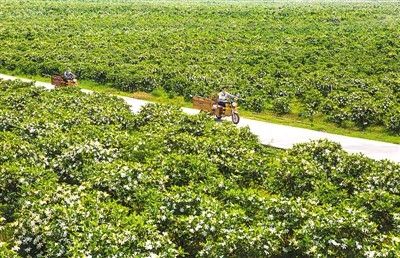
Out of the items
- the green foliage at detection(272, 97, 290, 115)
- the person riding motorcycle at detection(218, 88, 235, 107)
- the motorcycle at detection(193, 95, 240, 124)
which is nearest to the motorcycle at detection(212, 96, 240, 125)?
the motorcycle at detection(193, 95, 240, 124)

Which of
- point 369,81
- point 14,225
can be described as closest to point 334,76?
point 369,81

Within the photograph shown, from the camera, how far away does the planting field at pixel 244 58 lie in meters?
37.4

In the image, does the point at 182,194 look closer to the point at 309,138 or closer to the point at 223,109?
the point at 309,138

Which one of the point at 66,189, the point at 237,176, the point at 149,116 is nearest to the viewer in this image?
the point at 66,189

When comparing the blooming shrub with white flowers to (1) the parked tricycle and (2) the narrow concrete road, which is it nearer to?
(2) the narrow concrete road

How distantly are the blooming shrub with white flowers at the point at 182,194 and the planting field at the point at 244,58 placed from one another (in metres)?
14.3

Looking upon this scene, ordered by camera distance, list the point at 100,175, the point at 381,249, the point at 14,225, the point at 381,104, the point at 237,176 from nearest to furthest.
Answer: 1. the point at 381,249
2. the point at 14,225
3. the point at 100,175
4. the point at 237,176
5. the point at 381,104

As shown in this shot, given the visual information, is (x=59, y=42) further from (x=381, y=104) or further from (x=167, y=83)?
(x=381, y=104)

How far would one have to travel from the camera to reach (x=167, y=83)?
42.9 metres

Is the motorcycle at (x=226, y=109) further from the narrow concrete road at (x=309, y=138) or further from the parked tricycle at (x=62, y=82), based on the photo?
the parked tricycle at (x=62, y=82)

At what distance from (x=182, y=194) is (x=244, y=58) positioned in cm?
3711

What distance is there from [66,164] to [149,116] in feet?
28.1

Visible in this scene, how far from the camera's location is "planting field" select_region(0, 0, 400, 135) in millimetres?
37375

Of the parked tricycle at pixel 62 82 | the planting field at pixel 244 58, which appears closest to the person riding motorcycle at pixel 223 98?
the planting field at pixel 244 58
